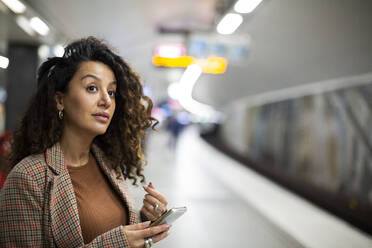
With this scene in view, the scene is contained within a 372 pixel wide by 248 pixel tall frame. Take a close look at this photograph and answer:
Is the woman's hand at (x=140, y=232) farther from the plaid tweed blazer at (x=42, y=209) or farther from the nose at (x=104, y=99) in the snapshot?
the nose at (x=104, y=99)

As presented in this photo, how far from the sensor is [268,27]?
22.8 ft

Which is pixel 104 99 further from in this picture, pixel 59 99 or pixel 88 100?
pixel 59 99

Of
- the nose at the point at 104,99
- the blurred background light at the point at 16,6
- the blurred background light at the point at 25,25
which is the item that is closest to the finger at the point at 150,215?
the nose at the point at 104,99

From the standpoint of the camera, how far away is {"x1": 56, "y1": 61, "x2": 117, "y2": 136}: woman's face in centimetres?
146

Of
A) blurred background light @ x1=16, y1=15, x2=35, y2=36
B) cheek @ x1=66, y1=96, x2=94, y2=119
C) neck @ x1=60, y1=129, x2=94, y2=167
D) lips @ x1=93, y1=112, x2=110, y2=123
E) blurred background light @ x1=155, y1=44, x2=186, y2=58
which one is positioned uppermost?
blurred background light @ x1=155, y1=44, x2=186, y2=58

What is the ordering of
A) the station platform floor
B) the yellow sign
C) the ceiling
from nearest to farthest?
1. the station platform floor
2. the ceiling
3. the yellow sign

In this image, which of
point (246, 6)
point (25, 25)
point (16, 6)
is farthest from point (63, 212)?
point (25, 25)

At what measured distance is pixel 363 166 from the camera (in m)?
6.66

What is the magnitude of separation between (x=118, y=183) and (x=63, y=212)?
0.36 meters

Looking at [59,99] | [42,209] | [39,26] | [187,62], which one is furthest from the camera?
[187,62]

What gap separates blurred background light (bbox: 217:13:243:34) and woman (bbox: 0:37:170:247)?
2.95 metres

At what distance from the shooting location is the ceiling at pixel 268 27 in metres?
4.78

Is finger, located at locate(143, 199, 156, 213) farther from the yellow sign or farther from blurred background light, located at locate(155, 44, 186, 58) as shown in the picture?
blurred background light, located at locate(155, 44, 186, 58)

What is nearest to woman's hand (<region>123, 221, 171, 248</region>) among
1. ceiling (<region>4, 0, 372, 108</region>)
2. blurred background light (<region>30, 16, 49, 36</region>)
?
ceiling (<region>4, 0, 372, 108</region>)
